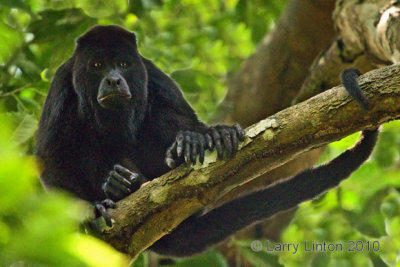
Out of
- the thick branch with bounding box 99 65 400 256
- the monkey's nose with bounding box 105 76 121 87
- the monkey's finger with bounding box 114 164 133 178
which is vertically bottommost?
the thick branch with bounding box 99 65 400 256

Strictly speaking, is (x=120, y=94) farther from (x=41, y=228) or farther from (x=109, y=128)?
(x=41, y=228)

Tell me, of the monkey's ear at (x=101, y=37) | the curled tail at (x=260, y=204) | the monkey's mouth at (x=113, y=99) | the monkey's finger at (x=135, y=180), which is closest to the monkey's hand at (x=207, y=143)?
the monkey's finger at (x=135, y=180)

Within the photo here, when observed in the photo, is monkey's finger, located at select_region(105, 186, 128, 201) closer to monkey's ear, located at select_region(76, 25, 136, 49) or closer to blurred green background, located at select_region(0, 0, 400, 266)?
blurred green background, located at select_region(0, 0, 400, 266)

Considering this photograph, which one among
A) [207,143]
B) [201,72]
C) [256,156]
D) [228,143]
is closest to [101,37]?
[201,72]

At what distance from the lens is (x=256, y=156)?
2125 mm

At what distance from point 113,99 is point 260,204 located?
996 millimetres

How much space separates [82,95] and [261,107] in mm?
1478

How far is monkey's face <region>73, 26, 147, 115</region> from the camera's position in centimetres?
316

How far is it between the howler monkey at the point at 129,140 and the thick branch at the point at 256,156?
0.16 metres

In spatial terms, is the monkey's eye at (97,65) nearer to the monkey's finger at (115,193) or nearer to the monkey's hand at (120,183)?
the monkey's hand at (120,183)

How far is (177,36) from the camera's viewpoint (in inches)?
199

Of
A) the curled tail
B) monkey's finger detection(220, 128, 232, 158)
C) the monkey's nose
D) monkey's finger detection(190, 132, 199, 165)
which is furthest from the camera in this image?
the monkey's nose

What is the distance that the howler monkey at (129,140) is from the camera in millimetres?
2600

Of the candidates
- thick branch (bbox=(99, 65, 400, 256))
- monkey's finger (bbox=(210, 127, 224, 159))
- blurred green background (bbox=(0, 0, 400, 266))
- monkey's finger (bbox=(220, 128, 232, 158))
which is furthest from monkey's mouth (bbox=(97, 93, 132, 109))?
monkey's finger (bbox=(220, 128, 232, 158))
